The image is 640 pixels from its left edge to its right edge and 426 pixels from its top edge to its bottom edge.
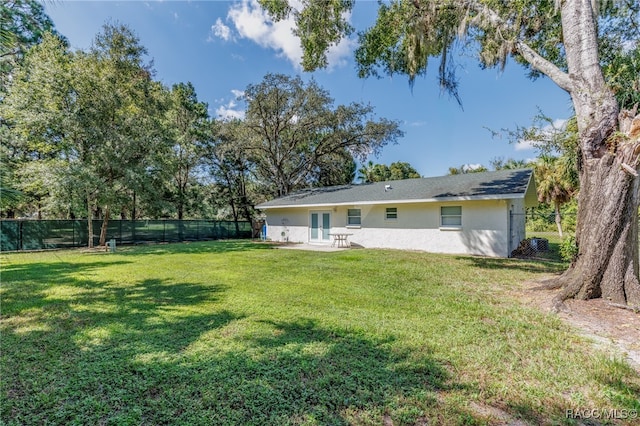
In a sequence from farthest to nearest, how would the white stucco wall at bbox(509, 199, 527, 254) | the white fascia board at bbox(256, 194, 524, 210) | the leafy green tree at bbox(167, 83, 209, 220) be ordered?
the leafy green tree at bbox(167, 83, 209, 220)
the white stucco wall at bbox(509, 199, 527, 254)
the white fascia board at bbox(256, 194, 524, 210)

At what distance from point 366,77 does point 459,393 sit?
9.37 m

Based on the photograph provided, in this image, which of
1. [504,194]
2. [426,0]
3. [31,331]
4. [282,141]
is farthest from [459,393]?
[282,141]

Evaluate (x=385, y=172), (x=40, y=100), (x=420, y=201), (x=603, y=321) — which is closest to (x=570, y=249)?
(x=603, y=321)

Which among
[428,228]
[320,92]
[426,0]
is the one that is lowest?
[428,228]

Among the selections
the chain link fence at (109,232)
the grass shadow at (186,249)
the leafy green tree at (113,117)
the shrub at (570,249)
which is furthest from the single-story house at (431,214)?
the leafy green tree at (113,117)

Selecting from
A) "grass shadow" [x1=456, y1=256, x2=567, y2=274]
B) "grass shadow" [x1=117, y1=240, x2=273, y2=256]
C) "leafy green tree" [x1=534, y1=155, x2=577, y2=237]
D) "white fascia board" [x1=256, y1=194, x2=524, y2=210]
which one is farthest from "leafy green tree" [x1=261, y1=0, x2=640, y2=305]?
"leafy green tree" [x1=534, y1=155, x2=577, y2=237]

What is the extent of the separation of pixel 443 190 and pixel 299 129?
40.0 ft

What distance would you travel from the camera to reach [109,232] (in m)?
16.0

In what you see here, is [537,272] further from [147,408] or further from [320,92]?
[320,92]

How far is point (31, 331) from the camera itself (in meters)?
3.84

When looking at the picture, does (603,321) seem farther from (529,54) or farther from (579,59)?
(529,54)

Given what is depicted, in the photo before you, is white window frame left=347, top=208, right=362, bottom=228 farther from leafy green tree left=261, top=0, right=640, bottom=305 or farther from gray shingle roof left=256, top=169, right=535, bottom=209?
leafy green tree left=261, top=0, right=640, bottom=305

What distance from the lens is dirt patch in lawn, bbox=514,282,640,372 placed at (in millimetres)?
3328

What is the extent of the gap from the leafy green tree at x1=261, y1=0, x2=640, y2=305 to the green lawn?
Answer: 172 cm
